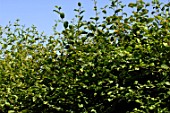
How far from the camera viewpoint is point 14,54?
7.61 meters

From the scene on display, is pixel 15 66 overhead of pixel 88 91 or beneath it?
overhead

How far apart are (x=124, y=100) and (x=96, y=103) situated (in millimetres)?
387

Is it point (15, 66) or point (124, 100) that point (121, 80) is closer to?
point (124, 100)

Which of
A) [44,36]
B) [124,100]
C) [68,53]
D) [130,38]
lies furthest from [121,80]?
[44,36]

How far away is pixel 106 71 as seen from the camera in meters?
4.85

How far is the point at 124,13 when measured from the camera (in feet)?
17.8

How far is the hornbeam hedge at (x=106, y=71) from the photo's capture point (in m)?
4.58

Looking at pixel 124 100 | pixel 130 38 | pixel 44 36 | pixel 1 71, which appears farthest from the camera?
pixel 44 36

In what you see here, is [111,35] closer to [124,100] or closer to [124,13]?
[124,13]

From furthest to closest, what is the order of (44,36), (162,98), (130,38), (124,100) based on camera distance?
(44,36) → (130,38) → (124,100) → (162,98)

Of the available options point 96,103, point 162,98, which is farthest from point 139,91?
point 96,103

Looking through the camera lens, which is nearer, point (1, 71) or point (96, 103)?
point (96, 103)

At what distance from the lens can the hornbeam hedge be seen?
15.0 ft

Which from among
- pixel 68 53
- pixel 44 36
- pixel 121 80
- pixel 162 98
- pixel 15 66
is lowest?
pixel 162 98
